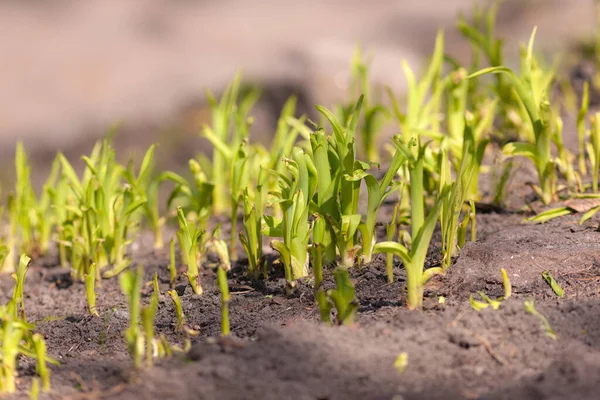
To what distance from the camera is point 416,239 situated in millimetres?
1816

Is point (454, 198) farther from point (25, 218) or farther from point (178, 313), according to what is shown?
point (25, 218)

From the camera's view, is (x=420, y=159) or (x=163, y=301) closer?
(x=420, y=159)

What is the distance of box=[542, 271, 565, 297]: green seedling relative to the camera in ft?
6.26

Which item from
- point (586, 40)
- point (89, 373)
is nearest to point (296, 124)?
point (89, 373)

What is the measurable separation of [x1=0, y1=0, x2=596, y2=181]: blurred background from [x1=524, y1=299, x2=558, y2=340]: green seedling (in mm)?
3586

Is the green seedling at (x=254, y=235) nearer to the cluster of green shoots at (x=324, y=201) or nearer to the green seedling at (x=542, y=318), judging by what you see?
the cluster of green shoots at (x=324, y=201)

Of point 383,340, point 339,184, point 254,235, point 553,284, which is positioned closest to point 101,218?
point 254,235

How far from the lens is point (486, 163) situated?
329cm

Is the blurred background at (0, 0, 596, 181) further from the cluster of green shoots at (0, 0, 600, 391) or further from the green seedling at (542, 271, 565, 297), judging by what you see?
the green seedling at (542, 271, 565, 297)

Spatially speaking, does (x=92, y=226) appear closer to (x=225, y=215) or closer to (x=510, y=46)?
(x=225, y=215)

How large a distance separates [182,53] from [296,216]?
5181 millimetres

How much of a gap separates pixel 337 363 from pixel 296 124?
1517 millimetres

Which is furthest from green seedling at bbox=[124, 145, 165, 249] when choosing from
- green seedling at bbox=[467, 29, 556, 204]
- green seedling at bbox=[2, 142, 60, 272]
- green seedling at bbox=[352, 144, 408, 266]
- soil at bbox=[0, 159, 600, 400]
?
green seedling at bbox=[467, 29, 556, 204]

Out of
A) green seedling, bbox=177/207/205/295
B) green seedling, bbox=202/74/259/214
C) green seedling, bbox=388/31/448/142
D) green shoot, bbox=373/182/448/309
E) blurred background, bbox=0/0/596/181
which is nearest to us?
green shoot, bbox=373/182/448/309
